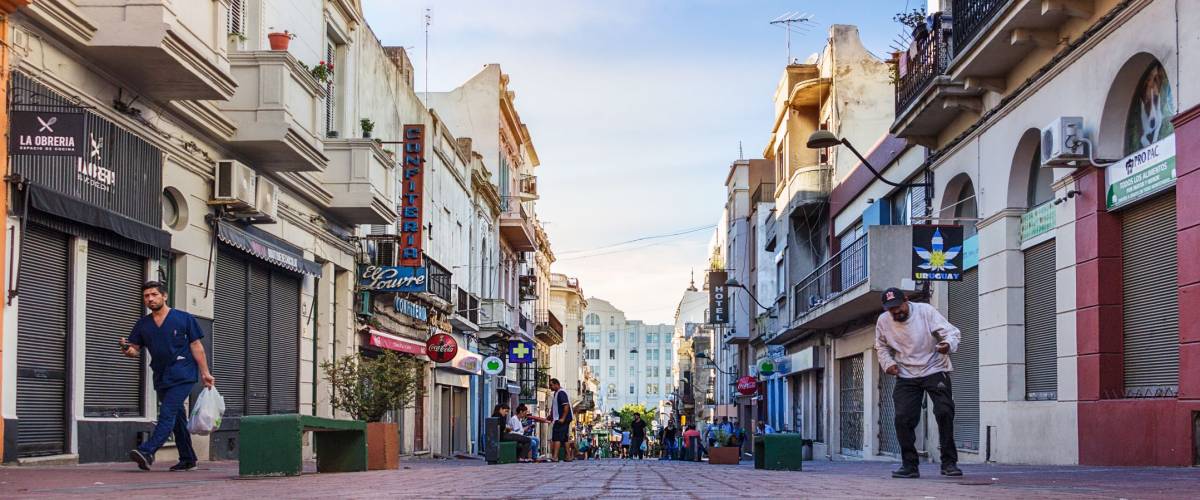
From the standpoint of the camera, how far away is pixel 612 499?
6.36 meters

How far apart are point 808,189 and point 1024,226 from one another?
17077 mm

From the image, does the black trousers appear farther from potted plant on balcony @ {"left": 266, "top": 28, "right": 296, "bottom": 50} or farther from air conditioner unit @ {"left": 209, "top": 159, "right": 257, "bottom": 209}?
potted plant on balcony @ {"left": 266, "top": 28, "right": 296, "bottom": 50}

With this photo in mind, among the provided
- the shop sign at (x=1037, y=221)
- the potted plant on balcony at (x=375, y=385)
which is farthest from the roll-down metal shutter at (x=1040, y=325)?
the potted plant on balcony at (x=375, y=385)

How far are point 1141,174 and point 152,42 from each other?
31.6 ft

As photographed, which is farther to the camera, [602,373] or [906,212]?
[602,373]

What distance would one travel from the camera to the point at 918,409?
34.7 feet

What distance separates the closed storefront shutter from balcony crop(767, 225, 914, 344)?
4701 mm

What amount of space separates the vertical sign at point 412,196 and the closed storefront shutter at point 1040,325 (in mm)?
11454

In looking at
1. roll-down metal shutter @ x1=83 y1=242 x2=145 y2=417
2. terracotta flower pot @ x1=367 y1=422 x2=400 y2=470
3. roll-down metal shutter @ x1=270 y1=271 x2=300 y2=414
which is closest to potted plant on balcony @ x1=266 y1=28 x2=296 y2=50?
roll-down metal shutter @ x1=270 y1=271 x2=300 y2=414

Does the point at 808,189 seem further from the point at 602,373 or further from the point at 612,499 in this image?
the point at 602,373

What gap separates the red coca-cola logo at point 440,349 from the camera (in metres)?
28.9

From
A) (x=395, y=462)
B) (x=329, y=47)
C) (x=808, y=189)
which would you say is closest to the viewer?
(x=395, y=462)

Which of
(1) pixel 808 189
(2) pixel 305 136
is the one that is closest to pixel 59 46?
(2) pixel 305 136

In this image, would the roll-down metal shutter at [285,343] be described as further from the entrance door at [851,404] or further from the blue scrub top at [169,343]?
the entrance door at [851,404]
